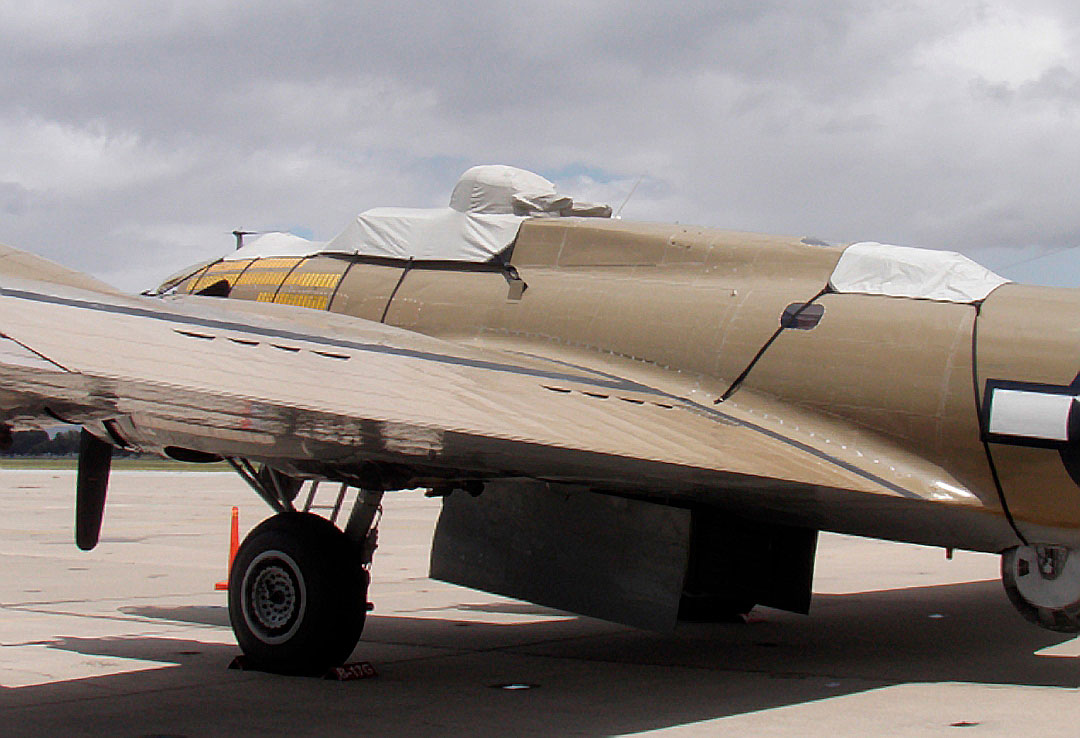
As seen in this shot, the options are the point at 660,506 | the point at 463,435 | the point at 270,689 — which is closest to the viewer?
the point at 463,435

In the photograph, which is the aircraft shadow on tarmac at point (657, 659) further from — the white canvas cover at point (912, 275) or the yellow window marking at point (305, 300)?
the yellow window marking at point (305, 300)

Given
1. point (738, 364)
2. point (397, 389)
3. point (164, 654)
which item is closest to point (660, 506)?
point (738, 364)

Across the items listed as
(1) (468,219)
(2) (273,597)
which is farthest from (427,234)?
(2) (273,597)

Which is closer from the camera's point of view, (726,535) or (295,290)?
(726,535)

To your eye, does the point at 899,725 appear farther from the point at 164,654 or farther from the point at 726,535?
the point at 164,654

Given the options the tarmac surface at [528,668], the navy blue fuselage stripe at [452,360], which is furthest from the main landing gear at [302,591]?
the navy blue fuselage stripe at [452,360]

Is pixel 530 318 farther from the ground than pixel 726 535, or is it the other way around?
pixel 530 318

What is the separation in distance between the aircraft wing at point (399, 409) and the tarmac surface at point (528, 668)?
4.28ft

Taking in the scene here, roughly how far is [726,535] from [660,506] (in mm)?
1227

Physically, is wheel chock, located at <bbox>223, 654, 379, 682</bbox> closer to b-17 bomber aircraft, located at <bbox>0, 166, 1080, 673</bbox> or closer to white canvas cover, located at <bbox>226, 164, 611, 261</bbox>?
b-17 bomber aircraft, located at <bbox>0, 166, 1080, 673</bbox>

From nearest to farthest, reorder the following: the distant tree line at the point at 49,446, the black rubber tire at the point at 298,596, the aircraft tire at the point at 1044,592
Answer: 1. the aircraft tire at the point at 1044,592
2. the black rubber tire at the point at 298,596
3. the distant tree line at the point at 49,446

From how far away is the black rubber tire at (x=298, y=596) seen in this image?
8445 mm

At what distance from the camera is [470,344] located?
32.7 ft

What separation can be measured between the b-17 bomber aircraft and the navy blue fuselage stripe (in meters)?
0.03
